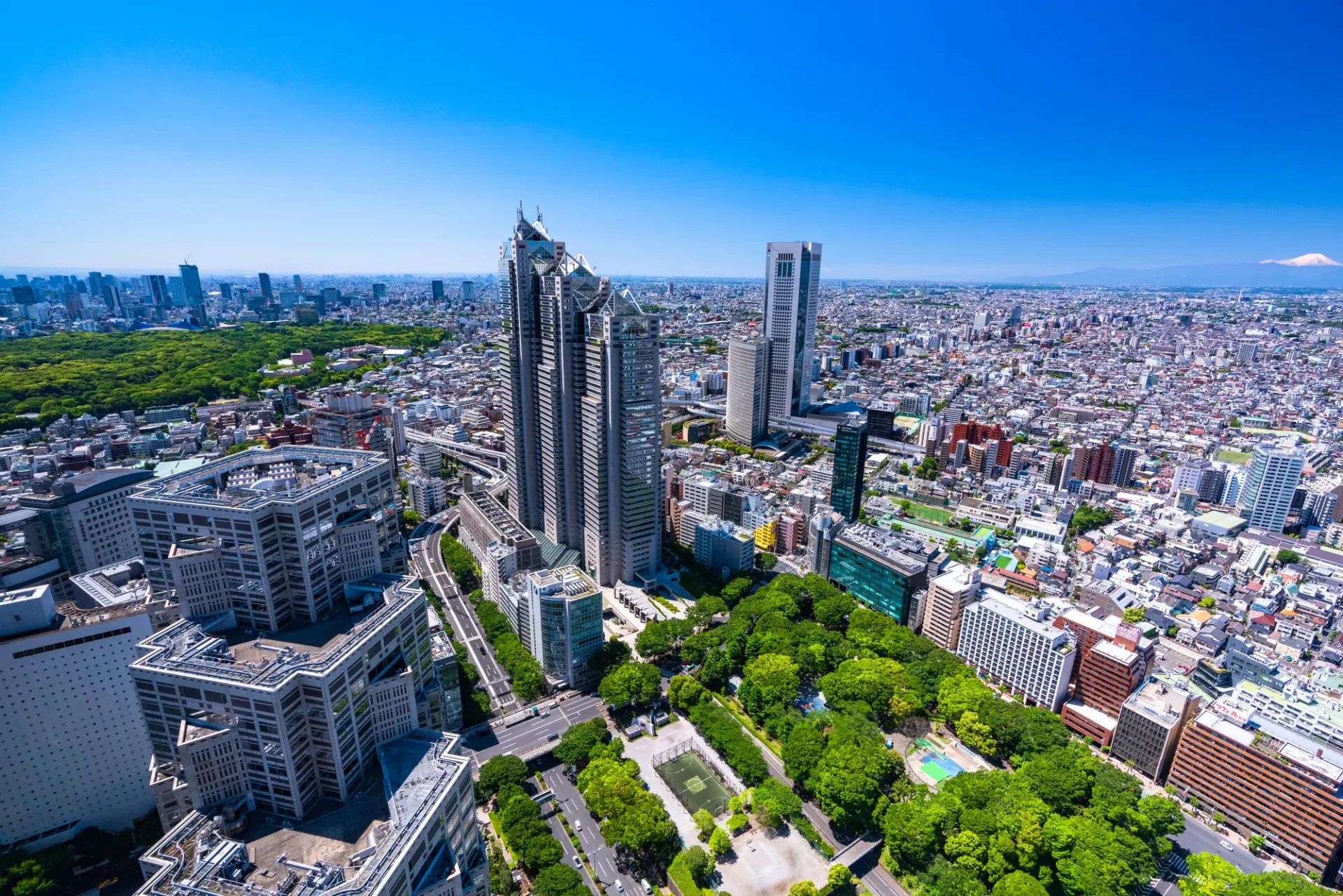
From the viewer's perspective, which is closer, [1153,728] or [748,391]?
[1153,728]

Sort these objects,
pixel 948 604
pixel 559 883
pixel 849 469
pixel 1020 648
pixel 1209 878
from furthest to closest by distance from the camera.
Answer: pixel 849 469
pixel 948 604
pixel 1020 648
pixel 1209 878
pixel 559 883

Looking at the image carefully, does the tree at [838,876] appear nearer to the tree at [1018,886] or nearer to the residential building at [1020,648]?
the tree at [1018,886]

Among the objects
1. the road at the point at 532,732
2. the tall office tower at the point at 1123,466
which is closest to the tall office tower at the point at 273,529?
the road at the point at 532,732

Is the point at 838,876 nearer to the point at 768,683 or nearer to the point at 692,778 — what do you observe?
the point at 692,778

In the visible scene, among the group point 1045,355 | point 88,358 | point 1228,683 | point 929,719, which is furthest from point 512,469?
point 1045,355

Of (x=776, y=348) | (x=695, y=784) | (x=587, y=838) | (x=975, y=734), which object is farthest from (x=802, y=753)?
(x=776, y=348)

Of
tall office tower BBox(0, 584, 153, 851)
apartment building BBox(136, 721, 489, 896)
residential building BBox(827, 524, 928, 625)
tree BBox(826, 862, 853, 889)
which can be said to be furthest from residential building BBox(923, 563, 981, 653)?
tall office tower BBox(0, 584, 153, 851)

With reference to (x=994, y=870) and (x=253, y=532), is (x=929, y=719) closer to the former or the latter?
(x=994, y=870)
